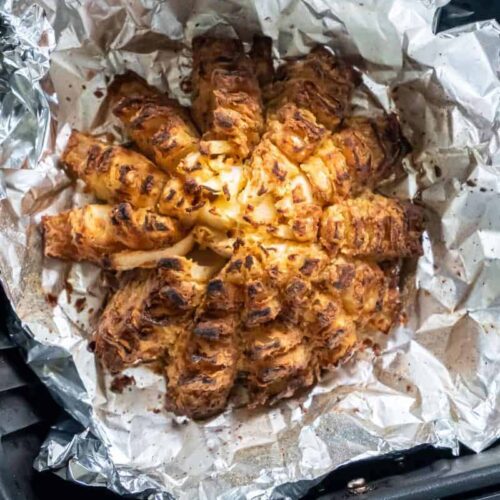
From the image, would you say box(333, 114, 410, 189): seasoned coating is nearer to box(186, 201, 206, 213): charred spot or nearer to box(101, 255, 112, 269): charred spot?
box(186, 201, 206, 213): charred spot

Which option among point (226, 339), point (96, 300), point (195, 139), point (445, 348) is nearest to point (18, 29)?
point (195, 139)

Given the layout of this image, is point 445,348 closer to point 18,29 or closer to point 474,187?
point 474,187

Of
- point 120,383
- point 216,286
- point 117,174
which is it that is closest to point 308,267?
point 216,286

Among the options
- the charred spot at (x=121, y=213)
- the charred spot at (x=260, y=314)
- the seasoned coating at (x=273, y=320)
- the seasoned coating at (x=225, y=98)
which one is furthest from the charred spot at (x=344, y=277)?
the charred spot at (x=121, y=213)

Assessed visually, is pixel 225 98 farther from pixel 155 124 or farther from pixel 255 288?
pixel 255 288

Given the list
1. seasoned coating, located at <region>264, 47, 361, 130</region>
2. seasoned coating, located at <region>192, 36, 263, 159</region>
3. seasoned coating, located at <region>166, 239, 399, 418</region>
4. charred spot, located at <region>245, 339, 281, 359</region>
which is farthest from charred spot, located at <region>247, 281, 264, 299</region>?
seasoned coating, located at <region>264, 47, 361, 130</region>
